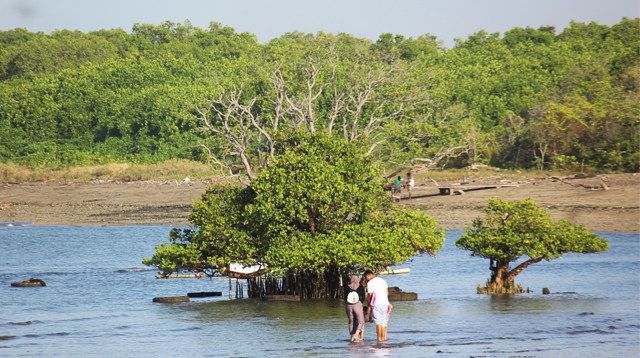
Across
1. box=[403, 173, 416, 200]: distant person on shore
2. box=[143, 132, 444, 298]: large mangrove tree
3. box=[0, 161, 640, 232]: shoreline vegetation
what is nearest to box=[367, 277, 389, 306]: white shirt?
box=[143, 132, 444, 298]: large mangrove tree

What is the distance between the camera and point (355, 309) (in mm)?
14797

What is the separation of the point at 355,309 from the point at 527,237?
836 centimetres

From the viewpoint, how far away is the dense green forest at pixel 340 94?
1861 inches

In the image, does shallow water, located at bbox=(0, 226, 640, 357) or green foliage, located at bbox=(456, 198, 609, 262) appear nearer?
shallow water, located at bbox=(0, 226, 640, 357)

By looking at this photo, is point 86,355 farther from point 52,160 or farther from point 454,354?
point 52,160

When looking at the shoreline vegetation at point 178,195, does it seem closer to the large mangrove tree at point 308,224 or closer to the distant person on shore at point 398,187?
the distant person on shore at point 398,187

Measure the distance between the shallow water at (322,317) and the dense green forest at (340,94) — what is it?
10.5 meters

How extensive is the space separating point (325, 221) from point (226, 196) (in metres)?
3.63

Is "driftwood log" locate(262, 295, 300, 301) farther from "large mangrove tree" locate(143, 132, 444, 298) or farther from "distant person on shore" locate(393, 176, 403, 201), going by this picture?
"distant person on shore" locate(393, 176, 403, 201)

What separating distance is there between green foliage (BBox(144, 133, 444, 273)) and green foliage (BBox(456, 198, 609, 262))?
165cm

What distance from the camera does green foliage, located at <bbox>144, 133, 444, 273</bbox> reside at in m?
20.2

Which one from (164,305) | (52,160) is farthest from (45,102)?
(164,305)

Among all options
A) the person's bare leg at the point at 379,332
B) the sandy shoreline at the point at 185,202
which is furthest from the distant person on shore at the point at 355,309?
the sandy shoreline at the point at 185,202

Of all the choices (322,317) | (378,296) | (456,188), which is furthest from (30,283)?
(456,188)
